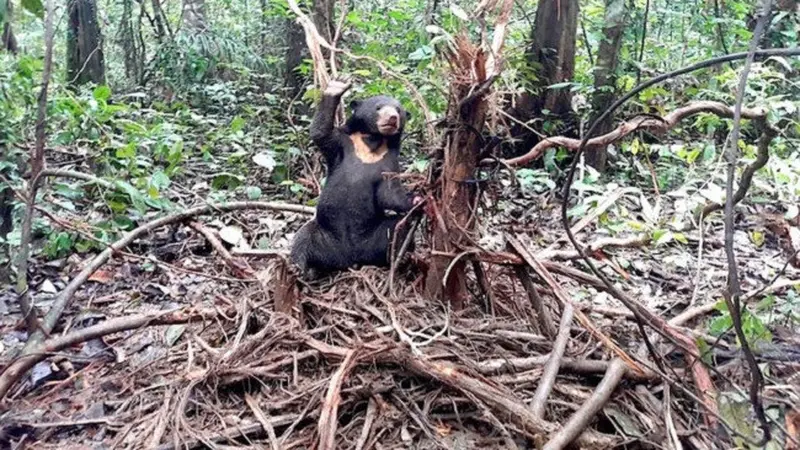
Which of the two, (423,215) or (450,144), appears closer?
(450,144)

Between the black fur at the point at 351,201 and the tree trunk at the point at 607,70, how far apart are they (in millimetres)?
3228

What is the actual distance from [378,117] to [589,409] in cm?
198

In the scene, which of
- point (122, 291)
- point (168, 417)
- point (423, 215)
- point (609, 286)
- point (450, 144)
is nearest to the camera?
point (609, 286)

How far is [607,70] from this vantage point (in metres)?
6.65

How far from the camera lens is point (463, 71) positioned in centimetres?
282

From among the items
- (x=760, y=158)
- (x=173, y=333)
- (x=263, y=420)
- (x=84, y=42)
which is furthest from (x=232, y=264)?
(x=84, y=42)

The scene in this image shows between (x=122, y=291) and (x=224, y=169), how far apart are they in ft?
7.88

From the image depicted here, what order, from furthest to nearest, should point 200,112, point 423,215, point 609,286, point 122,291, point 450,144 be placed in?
point 200,112 → point 122,291 → point 423,215 → point 450,144 → point 609,286

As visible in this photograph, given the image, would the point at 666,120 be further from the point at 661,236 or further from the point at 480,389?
the point at 480,389

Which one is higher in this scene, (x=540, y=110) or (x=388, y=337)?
(x=540, y=110)

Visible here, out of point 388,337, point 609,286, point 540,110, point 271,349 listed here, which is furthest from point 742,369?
point 540,110

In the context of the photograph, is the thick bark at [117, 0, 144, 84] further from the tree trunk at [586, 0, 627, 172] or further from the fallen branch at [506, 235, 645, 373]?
the fallen branch at [506, 235, 645, 373]

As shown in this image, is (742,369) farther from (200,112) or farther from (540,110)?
(200,112)

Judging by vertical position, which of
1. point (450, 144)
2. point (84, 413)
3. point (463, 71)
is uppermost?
point (463, 71)
